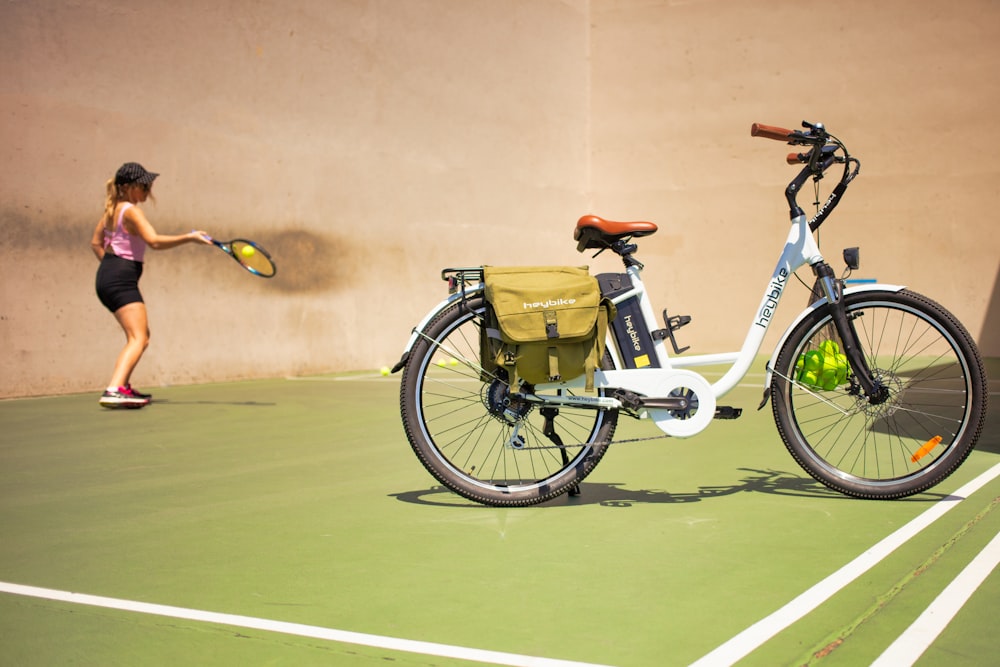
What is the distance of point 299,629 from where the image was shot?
8.90 ft

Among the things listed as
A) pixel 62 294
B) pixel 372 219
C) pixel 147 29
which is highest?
pixel 147 29

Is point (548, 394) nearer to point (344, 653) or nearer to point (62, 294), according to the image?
point (344, 653)

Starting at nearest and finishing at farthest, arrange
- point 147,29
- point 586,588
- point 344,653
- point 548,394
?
point 344,653
point 586,588
point 548,394
point 147,29

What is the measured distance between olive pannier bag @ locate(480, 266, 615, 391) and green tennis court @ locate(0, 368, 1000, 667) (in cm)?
57

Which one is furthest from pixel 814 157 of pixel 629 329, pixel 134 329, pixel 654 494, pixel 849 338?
pixel 134 329

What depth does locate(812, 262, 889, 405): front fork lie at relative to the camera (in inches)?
167

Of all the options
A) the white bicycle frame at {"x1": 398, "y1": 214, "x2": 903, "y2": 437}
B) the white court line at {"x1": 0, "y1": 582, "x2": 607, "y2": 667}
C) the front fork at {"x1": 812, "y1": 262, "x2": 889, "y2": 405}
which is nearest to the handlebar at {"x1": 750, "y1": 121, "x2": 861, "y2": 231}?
the front fork at {"x1": 812, "y1": 262, "x2": 889, "y2": 405}

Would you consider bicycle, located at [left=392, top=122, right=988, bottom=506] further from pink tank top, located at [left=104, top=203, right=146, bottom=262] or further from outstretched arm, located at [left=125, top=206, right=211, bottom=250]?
pink tank top, located at [left=104, top=203, right=146, bottom=262]

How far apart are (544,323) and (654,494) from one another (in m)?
0.98

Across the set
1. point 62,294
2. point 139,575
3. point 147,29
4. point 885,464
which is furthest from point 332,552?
point 147,29

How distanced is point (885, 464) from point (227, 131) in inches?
293

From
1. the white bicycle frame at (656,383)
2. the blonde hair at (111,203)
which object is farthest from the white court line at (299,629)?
the blonde hair at (111,203)

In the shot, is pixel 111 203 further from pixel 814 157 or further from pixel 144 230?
pixel 814 157

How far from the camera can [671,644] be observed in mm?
2566
